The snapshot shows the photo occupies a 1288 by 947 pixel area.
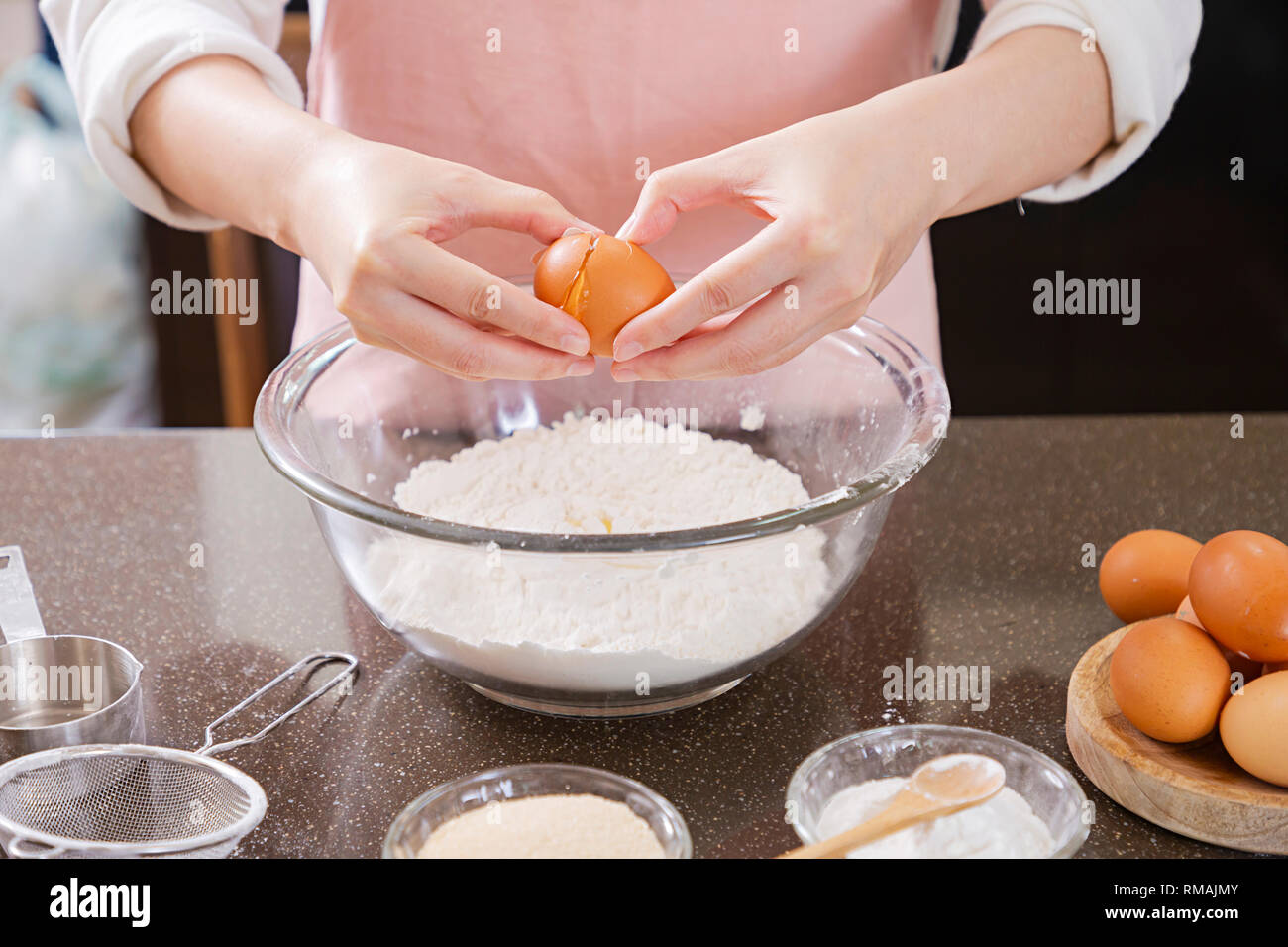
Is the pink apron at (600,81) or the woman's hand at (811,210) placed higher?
the pink apron at (600,81)

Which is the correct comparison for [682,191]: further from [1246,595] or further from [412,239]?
[1246,595]

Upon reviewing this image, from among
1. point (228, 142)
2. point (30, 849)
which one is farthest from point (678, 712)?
point (228, 142)

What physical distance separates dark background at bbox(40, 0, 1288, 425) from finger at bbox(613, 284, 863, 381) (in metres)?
1.84

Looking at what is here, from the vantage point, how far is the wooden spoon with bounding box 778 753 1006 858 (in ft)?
2.50

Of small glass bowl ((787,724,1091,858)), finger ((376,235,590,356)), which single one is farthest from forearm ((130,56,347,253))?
small glass bowl ((787,724,1091,858))

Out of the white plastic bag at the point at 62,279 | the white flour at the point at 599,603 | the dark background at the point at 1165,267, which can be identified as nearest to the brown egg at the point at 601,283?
the white flour at the point at 599,603

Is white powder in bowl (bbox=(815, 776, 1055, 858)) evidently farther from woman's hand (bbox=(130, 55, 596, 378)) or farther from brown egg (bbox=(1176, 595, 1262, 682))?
woman's hand (bbox=(130, 55, 596, 378))

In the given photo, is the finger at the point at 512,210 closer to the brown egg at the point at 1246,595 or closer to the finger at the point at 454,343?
the finger at the point at 454,343

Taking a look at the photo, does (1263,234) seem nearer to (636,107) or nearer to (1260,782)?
(636,107)

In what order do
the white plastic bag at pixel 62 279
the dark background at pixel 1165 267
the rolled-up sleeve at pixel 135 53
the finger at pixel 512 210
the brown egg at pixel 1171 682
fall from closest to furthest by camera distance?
the brown egg at pixel 1171 682 < the finger at pixel 512 210 < the rolled-up sleeve at pixel 135 53 < the dark background at pixel 1165 267 < the white plastic bag at pixel 62 279

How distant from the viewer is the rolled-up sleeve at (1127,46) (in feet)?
4.02

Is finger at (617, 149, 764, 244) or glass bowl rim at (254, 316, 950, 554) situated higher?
finger at (617, 149, 764, 244)

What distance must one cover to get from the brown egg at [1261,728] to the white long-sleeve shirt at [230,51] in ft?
2.24

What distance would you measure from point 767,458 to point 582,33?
0.53 m
